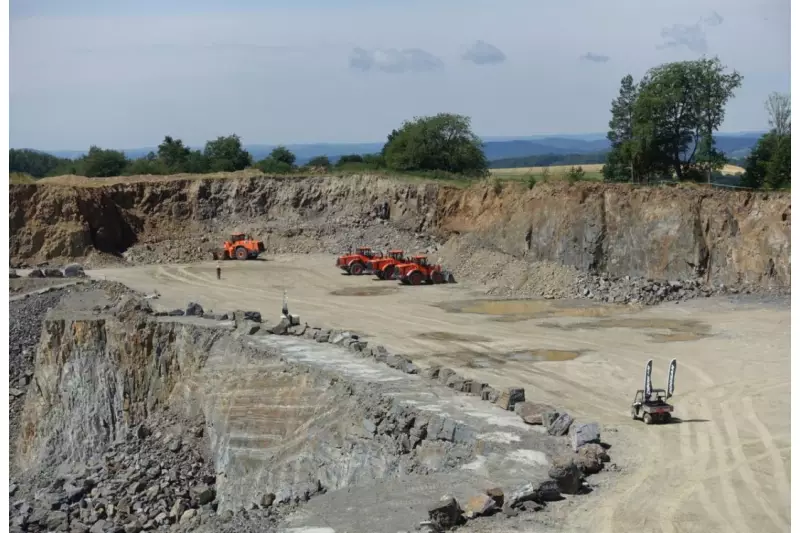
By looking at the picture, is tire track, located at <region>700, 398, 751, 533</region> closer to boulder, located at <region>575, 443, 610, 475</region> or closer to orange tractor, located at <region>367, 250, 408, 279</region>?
boulder, located at <region>575, 443, 610, 475</region>

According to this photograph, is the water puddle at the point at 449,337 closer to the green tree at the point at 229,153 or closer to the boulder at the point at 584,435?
the boulder at the point at 584,435

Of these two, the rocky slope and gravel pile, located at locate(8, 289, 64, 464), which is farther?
the rocky slope

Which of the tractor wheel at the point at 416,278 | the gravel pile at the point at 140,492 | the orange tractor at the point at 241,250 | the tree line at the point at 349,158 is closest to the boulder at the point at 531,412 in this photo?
the gravel pile at the point at 140,492

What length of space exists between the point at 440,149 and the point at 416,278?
1927cm

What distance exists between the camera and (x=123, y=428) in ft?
79.5

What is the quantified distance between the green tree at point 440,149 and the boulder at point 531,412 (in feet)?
120

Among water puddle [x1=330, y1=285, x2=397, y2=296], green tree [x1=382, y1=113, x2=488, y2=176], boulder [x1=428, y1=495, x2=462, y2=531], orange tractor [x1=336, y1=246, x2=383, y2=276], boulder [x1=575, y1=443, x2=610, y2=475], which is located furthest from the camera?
green tree [x1=382, y1=113, x2=488, y2=176]

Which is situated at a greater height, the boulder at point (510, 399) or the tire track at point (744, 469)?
the boulder at point (510, 399)

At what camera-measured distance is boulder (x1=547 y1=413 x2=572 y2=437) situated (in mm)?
15984

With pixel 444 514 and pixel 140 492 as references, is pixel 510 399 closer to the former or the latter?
pixel 444 514

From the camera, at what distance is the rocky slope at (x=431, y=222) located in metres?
33.2

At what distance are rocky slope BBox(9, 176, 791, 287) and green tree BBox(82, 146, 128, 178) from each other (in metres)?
9.46

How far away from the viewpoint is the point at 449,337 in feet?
86.7

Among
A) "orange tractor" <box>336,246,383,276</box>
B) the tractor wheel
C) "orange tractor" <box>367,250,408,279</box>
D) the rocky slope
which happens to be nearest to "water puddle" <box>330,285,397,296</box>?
the tractor wheel
